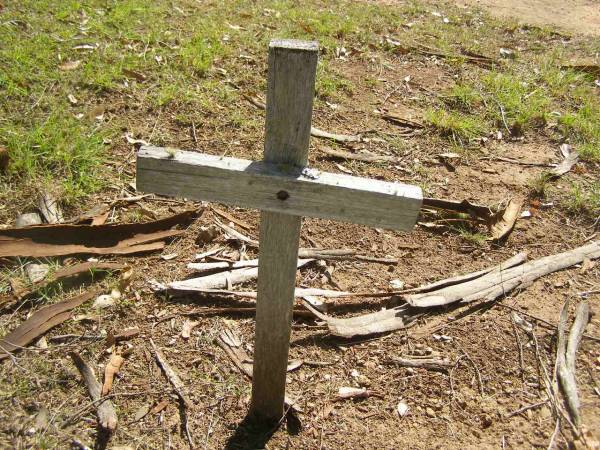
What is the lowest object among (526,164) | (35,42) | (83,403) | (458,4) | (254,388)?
(83,403)

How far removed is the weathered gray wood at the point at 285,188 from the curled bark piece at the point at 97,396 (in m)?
1.40

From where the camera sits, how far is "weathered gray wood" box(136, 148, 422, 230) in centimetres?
200

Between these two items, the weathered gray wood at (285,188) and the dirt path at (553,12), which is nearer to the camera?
the weathered gray wood at (285,188)

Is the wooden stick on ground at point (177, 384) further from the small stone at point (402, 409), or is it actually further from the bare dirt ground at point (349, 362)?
the small stone at point (402, 409)

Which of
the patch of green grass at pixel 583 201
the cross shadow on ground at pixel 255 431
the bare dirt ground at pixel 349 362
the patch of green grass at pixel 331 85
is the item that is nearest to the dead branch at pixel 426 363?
the bare dirt ground at pixel 349 362

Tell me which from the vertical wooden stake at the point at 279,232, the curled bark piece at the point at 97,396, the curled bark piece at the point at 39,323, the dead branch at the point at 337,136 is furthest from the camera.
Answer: the dead branch at the point at 337,136

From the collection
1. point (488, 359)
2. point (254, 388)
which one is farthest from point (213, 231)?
point (488, 359)

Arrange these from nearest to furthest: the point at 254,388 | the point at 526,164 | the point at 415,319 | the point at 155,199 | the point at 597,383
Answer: the point at 254,388, the point at 597,383, the point at 415,319, the point at 155,199, the point at 526,164

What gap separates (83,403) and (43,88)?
137 inches

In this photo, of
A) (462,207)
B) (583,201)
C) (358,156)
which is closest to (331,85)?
(358,156)

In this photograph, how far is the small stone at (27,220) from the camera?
12.6 feet

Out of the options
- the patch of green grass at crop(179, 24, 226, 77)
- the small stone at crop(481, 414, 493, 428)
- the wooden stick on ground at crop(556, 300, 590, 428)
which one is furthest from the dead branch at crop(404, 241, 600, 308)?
the patch of green grass at crop(179, 24, 226, 77)

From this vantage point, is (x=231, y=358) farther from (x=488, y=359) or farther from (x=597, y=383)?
(x=597, y=383)

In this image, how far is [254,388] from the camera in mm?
2799
